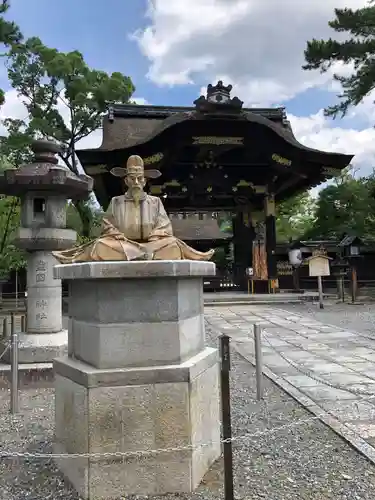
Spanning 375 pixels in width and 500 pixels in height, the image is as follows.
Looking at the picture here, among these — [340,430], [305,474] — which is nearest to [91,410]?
[305,474]

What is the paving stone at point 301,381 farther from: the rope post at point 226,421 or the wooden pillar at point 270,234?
the wooden pillar at point 270,234

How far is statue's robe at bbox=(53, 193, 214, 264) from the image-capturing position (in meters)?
3.45

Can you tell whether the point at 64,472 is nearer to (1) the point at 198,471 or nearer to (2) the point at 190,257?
(1) the point at 198,471

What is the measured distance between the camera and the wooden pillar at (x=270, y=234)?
1820cm

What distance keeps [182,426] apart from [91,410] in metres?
0.64

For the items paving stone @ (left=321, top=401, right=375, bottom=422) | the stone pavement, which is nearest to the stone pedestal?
the stone pavement

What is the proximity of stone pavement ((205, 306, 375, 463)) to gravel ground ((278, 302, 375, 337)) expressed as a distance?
0.47 metres

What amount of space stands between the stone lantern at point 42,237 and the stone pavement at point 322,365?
3.26 meters

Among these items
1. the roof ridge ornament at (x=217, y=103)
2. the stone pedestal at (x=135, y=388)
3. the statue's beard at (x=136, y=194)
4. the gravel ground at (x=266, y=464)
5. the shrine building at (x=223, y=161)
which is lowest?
the gravel ground at (x=266, y=464)

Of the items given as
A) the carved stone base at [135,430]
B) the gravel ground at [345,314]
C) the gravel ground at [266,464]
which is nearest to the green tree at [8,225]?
the gravel ground at [345,314]

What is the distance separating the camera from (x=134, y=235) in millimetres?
3852

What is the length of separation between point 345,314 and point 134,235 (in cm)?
1096

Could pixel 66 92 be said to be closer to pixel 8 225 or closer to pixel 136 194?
pixel 8 225

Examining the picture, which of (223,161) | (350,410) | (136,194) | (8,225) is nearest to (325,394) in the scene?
(350,410)
